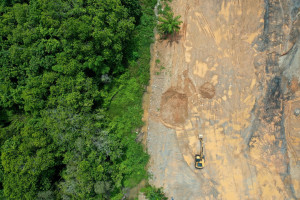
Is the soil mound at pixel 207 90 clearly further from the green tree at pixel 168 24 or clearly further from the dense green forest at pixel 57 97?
the dense green forest at pixel 57 97

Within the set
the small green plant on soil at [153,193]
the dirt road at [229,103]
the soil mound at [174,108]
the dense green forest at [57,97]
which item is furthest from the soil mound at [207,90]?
the small green plant on soil at [153,193]

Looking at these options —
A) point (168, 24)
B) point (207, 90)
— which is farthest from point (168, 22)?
point (207, 90)

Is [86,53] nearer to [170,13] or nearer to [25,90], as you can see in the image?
[25,90]

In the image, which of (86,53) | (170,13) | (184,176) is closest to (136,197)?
(184,176)

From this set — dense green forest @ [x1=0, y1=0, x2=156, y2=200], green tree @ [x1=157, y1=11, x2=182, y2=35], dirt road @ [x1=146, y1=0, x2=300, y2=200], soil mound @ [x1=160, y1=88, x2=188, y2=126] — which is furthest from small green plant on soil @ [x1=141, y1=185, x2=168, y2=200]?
green tree @ [x1=157, y1=11, x2=182, y2=35]

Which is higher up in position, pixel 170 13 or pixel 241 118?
pixel 170 13
